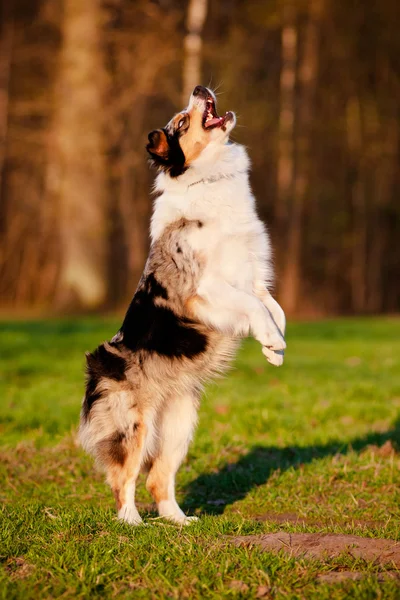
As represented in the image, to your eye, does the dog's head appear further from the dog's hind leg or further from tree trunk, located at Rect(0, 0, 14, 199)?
tree trunk, located at Rect(0, 0, 14, 199)

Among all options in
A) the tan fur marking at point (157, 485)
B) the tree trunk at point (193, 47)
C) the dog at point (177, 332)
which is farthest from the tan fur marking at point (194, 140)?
the tree trunk at point (193, 47)

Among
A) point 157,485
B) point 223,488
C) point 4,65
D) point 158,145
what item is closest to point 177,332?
point 157,485

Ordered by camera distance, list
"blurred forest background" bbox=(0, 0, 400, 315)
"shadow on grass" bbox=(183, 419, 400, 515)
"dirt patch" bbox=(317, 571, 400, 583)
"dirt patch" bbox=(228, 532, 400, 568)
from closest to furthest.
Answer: "dirt patch" bbox=(317, 571, 400, 583) → "dirt patch" bbox=(228, 532, 400, 568) → "shadow on grass" bbox=(183, 419, 400, 515) → "blurred forest background" bbox=(0, 0, 400, 315)

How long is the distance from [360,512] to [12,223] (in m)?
20.9

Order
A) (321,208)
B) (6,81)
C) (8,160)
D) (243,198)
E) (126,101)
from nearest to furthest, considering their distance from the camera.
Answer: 1. (243,198)
2. (126,101)
3. (6,81)
4. (8,160)
5. (321,208)

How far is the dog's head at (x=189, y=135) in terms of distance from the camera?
17.2 ft

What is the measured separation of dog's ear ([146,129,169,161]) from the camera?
5215 mm

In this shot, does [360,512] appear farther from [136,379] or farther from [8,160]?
[8,160]

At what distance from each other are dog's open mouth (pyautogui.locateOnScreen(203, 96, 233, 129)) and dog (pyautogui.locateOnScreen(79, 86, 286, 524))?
0.31m

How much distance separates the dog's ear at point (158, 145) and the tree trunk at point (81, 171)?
1425cm

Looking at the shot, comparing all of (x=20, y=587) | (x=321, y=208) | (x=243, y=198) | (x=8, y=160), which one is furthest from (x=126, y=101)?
(x=20, y=587)

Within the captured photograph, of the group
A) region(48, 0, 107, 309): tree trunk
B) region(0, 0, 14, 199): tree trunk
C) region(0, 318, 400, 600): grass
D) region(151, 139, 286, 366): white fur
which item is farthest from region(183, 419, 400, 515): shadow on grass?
region(0, 0, 14, 199): tree trunk

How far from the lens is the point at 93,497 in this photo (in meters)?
5.56

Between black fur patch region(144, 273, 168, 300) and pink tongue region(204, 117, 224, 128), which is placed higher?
pink tongue region(204, 117, 224, 128)
